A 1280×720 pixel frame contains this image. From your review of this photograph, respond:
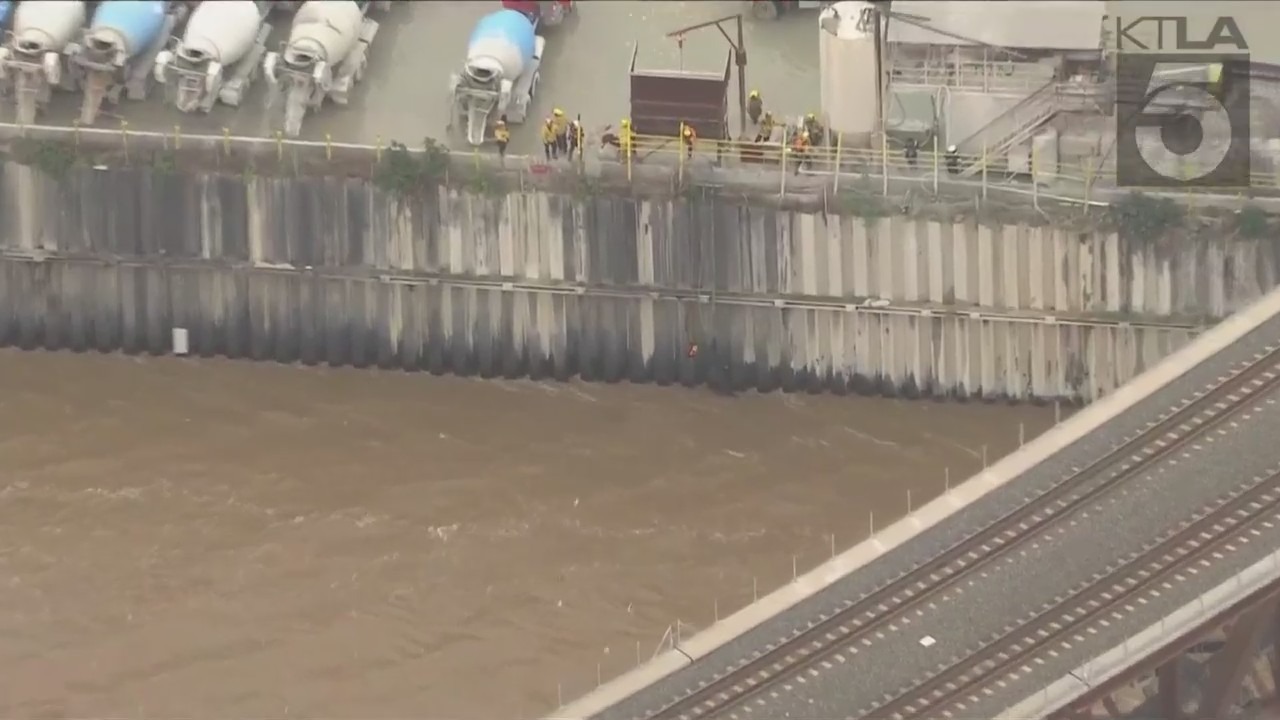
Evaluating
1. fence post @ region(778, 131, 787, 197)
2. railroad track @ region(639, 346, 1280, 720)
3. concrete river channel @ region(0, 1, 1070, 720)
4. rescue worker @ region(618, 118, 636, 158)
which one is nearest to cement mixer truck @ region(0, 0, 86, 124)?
concrete river channel @ region(0, 1, 1070, 720)

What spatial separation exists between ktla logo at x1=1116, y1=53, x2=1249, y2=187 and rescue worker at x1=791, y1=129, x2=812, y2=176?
5.98 m

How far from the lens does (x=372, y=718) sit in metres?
33.3

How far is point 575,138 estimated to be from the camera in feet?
133

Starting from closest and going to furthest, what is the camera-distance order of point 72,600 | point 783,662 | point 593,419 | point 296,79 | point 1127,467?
point 783,662
point 1127,467
point 72,600
point 593,419
point 296,79

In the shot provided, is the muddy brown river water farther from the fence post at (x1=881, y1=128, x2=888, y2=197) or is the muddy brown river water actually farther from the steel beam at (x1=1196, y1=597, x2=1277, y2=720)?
the steel beam at (x1=1196, y1=597, x2=1277, y2=720)

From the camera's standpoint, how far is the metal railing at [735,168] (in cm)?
3975

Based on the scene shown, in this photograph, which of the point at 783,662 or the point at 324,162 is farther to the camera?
the point at 324,162

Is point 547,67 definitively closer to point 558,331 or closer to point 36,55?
point 558,331

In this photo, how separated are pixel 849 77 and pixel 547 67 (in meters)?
7.67

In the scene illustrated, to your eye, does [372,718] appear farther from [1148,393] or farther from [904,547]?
[1148,393]

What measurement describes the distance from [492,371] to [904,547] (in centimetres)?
1228

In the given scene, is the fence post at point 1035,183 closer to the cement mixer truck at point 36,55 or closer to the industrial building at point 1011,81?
the industrial building at point 1011,81

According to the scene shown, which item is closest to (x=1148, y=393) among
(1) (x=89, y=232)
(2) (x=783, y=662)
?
(2) (x=783, y=662)

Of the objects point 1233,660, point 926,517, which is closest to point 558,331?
point 926,517
